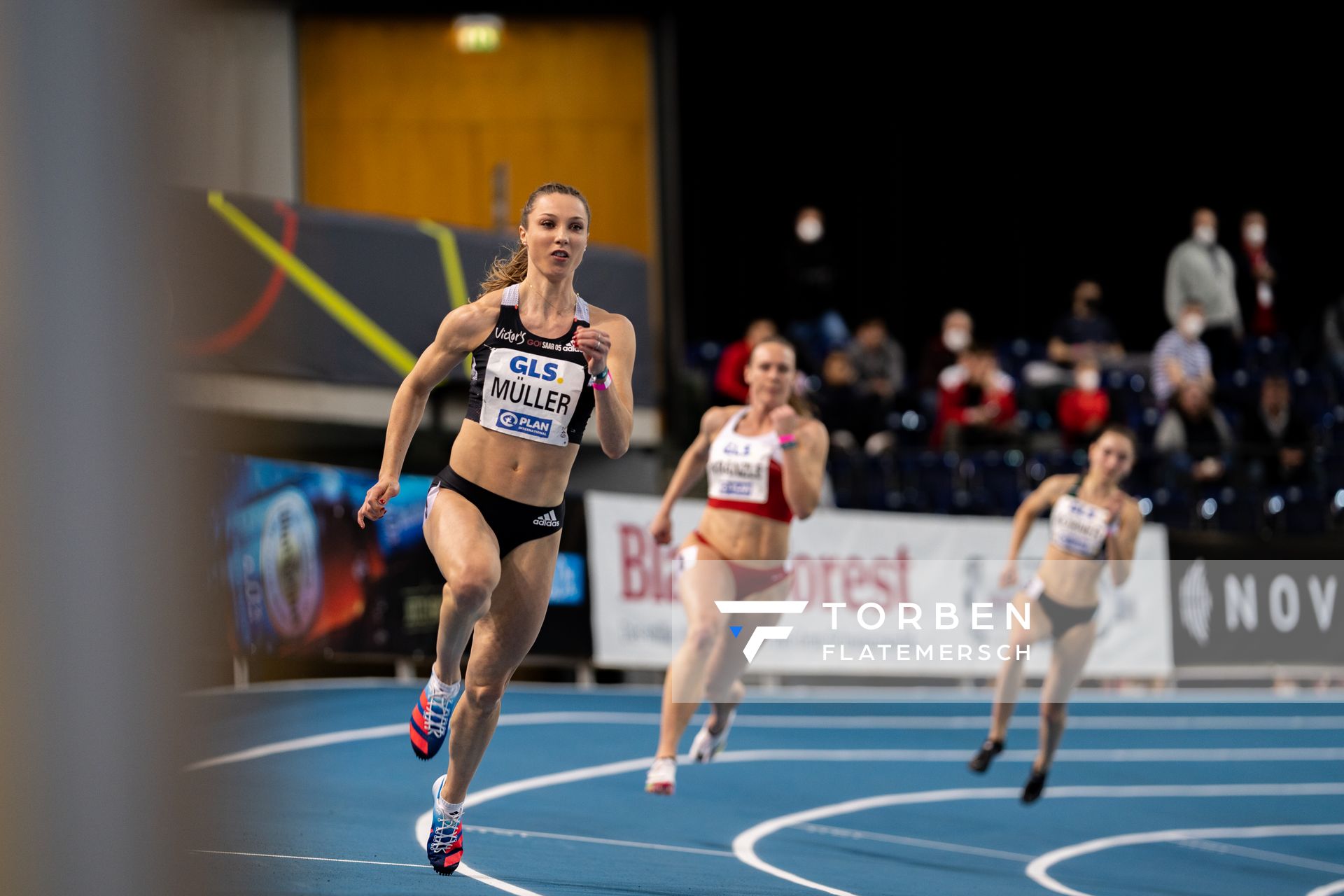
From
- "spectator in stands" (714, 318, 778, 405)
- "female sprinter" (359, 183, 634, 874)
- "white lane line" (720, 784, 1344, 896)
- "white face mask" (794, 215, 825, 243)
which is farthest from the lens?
"white face mask" (794, 215, 825, 243)

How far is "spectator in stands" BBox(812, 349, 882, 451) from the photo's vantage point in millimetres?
17469

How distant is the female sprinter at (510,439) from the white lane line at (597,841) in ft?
10.6

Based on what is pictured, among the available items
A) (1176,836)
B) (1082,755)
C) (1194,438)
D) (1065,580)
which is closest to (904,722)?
(1082,755)

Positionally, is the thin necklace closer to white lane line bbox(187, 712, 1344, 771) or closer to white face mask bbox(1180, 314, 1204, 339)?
white lane line bbox(187, 712, 1344, 771)

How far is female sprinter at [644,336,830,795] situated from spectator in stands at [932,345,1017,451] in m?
8.72

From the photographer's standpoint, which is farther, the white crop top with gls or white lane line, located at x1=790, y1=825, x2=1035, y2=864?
the white crop top with gls

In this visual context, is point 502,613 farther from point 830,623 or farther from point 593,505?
point 830,623

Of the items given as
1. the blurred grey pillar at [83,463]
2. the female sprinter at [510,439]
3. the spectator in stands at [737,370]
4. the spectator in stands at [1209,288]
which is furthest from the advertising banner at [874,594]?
the blurred grey pillar at [83,463]

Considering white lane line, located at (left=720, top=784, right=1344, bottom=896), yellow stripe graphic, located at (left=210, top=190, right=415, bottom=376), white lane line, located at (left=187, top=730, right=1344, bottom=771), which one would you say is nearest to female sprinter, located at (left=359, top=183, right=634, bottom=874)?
white lane line, located at (left=720, top=784, right=1344, bottom=896)

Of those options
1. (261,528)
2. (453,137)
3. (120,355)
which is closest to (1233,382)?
(453,137)

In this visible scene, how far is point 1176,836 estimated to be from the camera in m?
11.4

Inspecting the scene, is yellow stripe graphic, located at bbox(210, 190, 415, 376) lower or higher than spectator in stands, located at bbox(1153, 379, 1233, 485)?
higher

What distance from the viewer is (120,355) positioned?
1.12m

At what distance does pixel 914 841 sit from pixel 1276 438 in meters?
9.40
